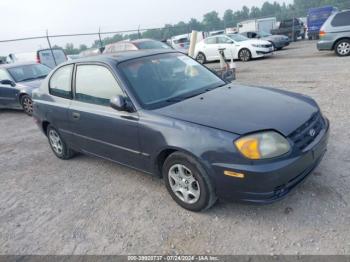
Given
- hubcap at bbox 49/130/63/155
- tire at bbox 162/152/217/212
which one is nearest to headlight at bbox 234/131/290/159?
tire at bbox 162/152/217/212

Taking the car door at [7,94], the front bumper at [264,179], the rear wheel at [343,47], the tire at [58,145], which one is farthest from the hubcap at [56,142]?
the rear wheel at [343,47]

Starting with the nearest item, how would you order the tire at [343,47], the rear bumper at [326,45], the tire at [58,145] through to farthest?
the tire at [58,145], the tire at [343,47], the rear bumper at [326,45]

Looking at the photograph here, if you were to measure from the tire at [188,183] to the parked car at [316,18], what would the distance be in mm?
22649

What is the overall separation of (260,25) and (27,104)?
992 inches

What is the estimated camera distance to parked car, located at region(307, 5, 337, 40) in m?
21.7

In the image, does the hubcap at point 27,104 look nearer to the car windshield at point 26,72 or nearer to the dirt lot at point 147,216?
the car windshield at point 26,72

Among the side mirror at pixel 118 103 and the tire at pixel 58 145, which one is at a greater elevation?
the side mirror at pixel 118 103

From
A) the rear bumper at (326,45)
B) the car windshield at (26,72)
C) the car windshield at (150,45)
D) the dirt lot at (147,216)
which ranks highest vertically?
the car windshield at (150,45)

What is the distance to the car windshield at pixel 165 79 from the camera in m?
3.51

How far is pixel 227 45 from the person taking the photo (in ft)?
53.1

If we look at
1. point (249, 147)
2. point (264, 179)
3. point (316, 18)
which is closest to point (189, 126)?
point (249, 147)

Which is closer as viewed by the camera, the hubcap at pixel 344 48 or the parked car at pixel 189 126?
the parked car at pixel 189 126

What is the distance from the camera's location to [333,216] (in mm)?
2914

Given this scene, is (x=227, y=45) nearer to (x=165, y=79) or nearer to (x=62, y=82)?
(x=62, y=82)
